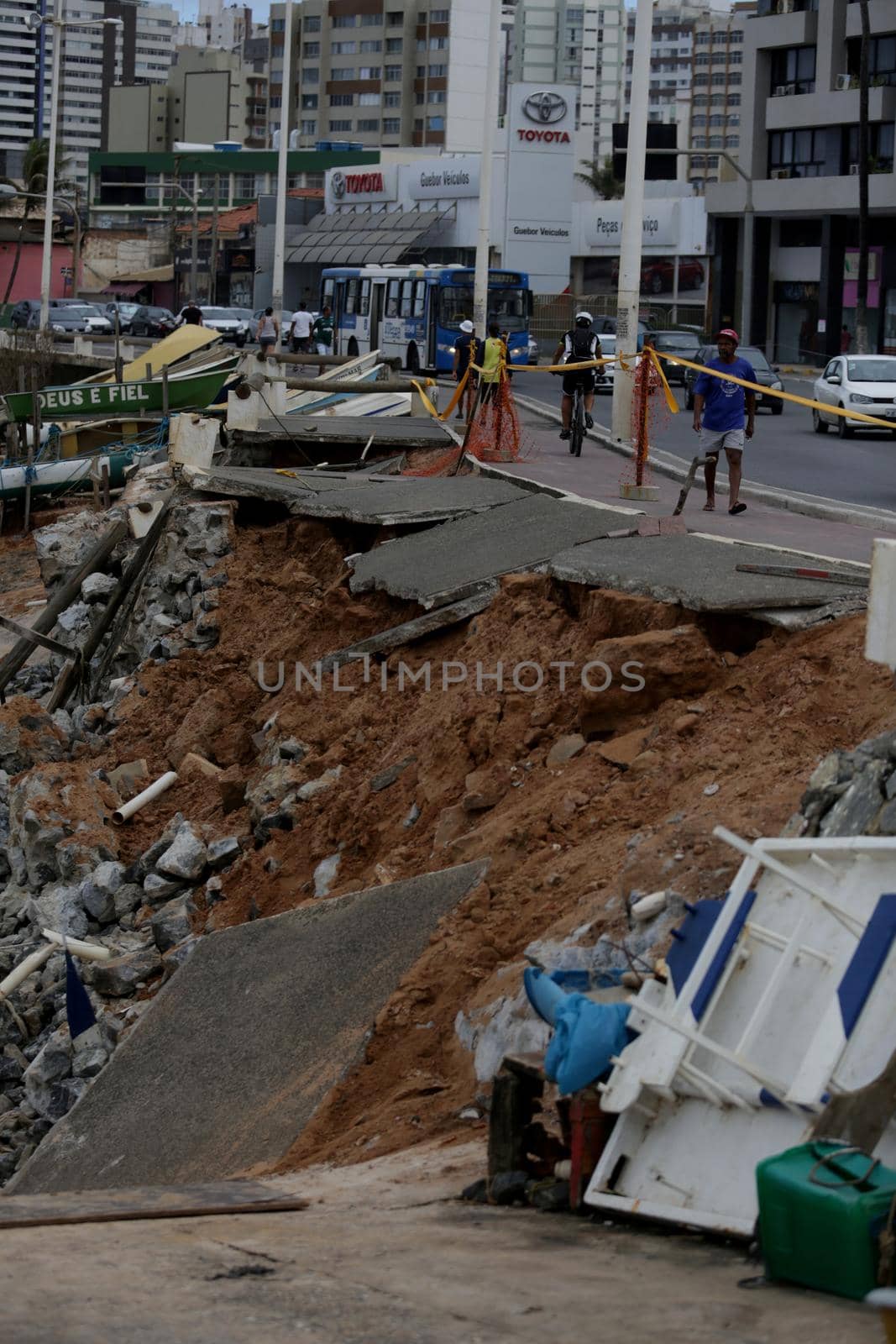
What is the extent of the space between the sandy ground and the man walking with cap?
588 inches

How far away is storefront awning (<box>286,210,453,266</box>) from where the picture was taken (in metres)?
67.4

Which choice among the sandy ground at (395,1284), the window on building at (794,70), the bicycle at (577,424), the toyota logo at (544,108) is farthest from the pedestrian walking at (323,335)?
the sandy ground at (395,1284)

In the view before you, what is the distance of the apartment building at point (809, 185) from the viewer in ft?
184

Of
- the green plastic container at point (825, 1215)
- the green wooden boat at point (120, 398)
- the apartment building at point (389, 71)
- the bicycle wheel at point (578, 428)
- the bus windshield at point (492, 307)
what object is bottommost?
the green plastic container at point (825, 1215)

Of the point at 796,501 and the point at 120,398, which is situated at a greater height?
the point at 120,398

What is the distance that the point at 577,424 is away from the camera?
21.0 meters

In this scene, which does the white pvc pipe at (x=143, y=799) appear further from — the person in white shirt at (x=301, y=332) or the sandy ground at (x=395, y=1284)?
the person in white shirt at (x=301, y=332)

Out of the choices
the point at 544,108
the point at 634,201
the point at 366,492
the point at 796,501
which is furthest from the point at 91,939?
the point at 544,108

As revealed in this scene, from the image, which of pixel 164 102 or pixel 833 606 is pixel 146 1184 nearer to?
pixel 833 606

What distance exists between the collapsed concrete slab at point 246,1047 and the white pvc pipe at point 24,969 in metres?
2.03

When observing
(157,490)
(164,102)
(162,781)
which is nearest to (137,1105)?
(162,781)

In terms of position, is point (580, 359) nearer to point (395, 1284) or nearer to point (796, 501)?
point (796, 501)

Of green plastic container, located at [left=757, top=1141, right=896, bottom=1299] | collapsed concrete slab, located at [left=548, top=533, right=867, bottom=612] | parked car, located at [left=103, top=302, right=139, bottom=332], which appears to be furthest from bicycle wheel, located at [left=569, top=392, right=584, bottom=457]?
parked car, located at [left=103, top=302, right=139, bottom=332]

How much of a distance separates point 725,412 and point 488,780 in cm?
650
